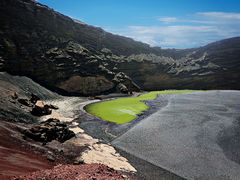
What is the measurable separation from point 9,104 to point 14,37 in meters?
44.7

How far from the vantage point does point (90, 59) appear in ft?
296

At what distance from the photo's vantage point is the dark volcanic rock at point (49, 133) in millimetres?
33625

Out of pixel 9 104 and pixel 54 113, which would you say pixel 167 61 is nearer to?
pixel 54 113

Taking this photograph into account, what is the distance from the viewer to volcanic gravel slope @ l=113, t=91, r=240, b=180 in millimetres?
28172

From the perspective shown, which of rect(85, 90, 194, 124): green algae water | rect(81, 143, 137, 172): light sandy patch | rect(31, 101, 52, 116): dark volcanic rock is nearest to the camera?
rect(81, 143, 137, 172): light sandy patch

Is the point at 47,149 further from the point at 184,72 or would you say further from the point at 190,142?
the point at 184,72

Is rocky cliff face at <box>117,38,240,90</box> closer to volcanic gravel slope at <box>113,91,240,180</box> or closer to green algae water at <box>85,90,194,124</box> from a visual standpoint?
green algae water at <box>85,90,194,124</box>

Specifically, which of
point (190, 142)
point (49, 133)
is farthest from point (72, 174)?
point (190, 142)

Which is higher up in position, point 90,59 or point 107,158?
point 90,59

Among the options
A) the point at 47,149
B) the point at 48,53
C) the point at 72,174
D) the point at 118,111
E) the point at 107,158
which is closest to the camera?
the point at 72,174

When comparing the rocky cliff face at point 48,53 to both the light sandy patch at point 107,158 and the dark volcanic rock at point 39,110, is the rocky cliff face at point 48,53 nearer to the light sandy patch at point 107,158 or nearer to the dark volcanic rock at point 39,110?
the dark volcanic rock at point 39,110

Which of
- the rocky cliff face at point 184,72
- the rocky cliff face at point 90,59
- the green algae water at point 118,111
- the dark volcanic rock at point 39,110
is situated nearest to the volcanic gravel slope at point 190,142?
the green algae water at point 118,111

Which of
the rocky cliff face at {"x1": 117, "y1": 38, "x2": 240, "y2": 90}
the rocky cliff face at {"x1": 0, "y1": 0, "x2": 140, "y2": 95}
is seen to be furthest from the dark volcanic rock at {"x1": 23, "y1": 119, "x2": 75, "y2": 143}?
the rocky cliff face at {"x1": 117, "y1": 38, "x2": 240, "y2": 90}

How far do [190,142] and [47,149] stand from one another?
16670 mm
